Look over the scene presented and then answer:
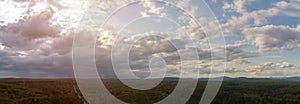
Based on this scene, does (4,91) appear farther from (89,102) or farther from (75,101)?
(75,101)

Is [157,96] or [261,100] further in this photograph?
[261,100]

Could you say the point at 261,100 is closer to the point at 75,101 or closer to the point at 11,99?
the point at 75,101

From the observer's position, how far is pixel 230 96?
120562 mm

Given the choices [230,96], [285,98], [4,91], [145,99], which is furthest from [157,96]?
→ [4,91]

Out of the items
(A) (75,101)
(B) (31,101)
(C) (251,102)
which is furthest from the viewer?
(C) (251,102)

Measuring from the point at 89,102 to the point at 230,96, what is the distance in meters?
48.0

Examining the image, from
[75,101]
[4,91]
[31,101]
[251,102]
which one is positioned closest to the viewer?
[75,101]

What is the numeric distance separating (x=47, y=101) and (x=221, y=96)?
56689mm

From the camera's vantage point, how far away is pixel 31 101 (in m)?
102

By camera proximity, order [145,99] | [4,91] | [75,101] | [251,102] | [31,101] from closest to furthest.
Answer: [75,101]
[31,101]
[145,99]
[251,102]
[4,91]

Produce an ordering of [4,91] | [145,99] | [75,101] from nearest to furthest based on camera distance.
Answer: [75,101] → [145,99] → [4,91]

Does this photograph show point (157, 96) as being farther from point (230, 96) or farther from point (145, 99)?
point (230, 96)

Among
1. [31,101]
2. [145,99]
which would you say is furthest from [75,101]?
[145,99]

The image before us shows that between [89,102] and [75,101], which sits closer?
[75,101]
